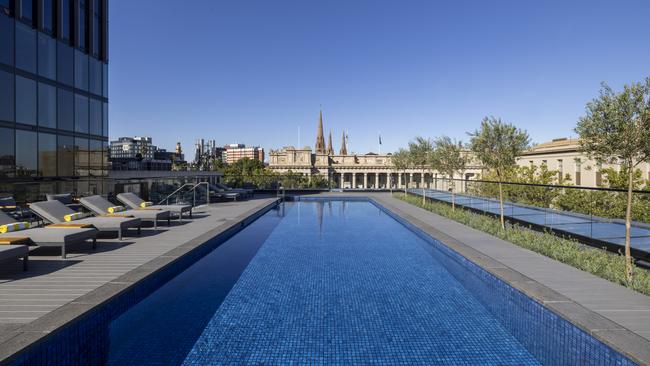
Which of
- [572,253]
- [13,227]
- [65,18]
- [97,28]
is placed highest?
[97,28]

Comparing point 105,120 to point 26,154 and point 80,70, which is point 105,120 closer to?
point 80,70

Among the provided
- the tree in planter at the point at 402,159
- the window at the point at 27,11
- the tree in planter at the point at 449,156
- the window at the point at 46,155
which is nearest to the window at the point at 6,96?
the window at the point at 46,155

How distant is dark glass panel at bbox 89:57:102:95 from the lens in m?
14.9

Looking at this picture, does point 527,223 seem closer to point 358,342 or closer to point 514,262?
point 514,262

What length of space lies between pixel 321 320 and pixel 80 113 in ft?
43.4

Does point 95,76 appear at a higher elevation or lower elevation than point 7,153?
higher

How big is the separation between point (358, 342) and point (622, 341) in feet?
8.09

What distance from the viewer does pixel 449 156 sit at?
16438mm

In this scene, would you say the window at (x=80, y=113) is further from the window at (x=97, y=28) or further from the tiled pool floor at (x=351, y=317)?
the tiled pool floor at (x=351, y=317)

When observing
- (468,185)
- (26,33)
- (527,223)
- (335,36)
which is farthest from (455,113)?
(26,33)

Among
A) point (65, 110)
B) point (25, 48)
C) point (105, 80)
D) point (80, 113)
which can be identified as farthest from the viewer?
point (105, 80)

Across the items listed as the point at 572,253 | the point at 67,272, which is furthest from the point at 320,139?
the point at 67,272

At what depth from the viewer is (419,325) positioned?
16.0 feet

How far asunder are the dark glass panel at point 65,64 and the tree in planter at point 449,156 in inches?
558
